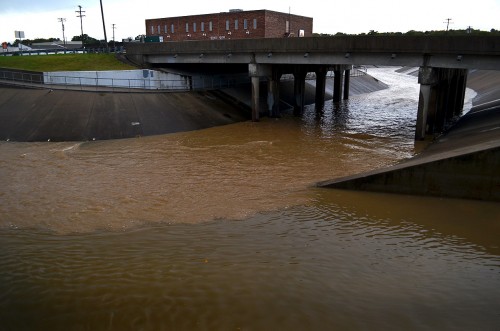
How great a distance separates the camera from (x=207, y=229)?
1473 centimetres

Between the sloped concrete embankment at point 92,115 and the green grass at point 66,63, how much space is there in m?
10.4

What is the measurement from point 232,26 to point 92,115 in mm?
37270

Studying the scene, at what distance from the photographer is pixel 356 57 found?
3338 cm

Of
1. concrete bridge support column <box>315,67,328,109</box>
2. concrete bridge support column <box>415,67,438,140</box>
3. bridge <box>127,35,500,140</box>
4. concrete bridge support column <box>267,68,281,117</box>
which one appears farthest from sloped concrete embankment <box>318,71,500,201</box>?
concrete bridge support column <box>315,67,328,109</box>

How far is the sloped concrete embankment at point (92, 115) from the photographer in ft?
104

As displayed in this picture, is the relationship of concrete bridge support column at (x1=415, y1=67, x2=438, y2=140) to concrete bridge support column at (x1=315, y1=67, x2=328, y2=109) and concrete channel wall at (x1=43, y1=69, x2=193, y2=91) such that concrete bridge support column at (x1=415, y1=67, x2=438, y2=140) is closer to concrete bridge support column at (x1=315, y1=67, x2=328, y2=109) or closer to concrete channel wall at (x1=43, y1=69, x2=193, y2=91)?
concrete bridge support column at (x1=315, y1=67, x2=328, y2=109)

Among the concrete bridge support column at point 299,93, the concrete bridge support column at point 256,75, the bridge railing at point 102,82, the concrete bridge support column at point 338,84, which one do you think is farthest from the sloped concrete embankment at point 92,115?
the concrete bridge support column at point 338,84

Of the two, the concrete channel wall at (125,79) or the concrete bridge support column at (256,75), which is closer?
the concrete bridge support column at (256,75)

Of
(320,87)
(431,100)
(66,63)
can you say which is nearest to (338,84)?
(320,87)

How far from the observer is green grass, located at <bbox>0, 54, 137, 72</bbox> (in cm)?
4625

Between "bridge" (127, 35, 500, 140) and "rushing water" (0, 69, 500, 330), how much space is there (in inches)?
376

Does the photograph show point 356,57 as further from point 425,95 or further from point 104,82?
point 104,82

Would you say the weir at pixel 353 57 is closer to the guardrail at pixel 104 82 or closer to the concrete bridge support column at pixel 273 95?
the concrete bridge support column at pixel 273 95

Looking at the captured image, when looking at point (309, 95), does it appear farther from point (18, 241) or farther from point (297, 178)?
point (18, 241)
